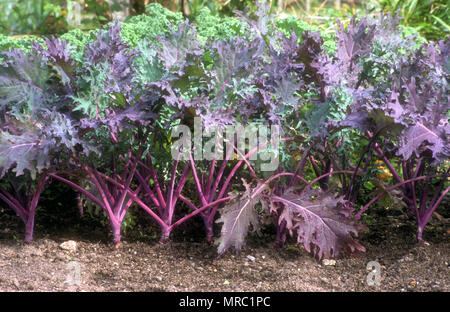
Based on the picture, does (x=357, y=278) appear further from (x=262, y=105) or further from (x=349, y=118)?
(x=262, y=105)

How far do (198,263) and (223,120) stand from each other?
715 millimetres

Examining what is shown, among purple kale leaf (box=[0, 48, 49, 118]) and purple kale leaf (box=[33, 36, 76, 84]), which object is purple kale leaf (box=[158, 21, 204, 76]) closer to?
purple kale leaf (box=[33, 36, 76, 84])

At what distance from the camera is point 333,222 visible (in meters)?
2.53

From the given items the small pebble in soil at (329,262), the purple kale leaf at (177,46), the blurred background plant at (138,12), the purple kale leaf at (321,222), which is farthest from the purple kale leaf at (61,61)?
the blurred background plant at (138,12)

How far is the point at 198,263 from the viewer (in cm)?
257

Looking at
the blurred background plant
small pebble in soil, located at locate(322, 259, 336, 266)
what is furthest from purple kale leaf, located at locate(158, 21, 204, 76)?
the blurred background plant

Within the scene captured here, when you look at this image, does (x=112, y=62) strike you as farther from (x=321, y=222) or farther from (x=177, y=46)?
(x=321, y=222)

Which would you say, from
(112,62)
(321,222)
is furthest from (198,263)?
(112,62)

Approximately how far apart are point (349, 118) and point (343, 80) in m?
0.37

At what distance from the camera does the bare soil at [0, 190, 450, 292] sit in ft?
7.71

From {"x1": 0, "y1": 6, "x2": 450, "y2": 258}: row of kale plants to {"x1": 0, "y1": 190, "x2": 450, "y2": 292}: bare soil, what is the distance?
11 centimetres

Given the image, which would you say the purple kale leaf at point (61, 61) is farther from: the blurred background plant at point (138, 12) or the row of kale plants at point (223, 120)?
the blurred background plant at point (138, 12)

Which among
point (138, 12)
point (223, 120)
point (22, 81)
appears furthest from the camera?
point (138, 12)

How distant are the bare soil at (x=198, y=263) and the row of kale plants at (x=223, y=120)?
0.11m
